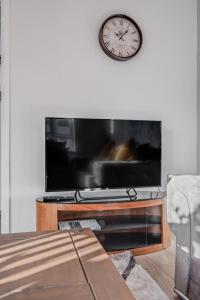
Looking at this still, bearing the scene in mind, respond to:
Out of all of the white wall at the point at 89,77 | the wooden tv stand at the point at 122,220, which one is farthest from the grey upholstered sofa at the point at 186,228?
the white wall at the point at 89,77

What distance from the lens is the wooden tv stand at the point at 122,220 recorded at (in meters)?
2.48

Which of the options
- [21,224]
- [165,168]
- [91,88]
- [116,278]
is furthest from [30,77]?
[116,278]

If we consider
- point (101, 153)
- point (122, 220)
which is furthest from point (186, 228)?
point (101, 153)

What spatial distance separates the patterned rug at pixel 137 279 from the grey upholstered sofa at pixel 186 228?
0.49ft

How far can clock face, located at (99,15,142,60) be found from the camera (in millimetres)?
3021

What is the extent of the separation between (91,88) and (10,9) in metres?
1.05

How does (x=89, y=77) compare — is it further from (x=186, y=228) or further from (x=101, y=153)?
(x=186, y=228)

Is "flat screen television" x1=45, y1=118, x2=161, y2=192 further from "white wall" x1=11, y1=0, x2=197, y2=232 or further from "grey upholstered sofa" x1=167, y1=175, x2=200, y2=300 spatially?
"grey upholstered sofa" x1=167, y1=175, x2=200, y2=300

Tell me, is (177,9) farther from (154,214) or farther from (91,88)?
(154,214)

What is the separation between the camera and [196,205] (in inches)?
61.8

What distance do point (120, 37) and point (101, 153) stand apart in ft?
4.16

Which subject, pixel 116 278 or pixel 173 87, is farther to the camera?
pixel 173 87

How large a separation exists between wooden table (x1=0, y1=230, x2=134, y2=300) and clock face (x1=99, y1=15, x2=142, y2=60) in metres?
2.22

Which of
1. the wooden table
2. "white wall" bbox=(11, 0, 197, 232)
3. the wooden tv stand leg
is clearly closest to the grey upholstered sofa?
the wooden table
